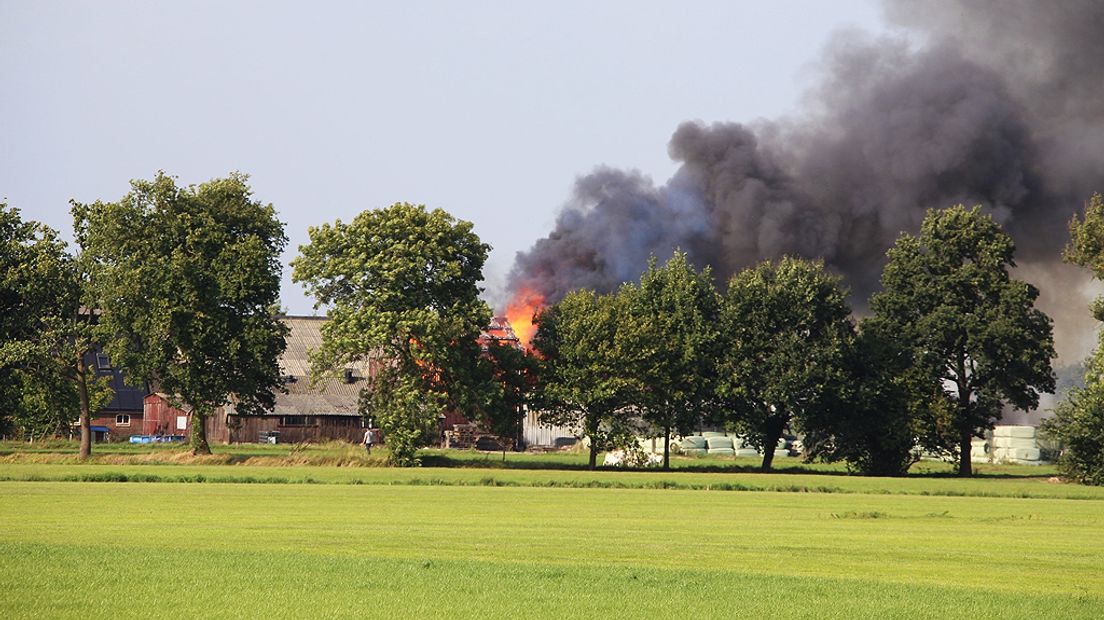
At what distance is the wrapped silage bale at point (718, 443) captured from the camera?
4482 inches

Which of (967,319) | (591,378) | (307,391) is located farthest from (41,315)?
(967,319)

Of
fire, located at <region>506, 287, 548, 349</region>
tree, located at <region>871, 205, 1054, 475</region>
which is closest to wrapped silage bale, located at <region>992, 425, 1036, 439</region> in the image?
tree, located at <region>871, 205, 1054, 475</region>

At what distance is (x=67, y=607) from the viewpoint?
1934cm

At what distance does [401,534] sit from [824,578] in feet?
36.4

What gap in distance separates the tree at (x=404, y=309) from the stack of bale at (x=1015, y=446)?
48.1m

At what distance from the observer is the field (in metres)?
20.6

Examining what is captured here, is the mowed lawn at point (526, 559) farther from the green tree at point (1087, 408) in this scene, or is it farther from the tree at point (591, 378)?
the tree at point (591, 378)

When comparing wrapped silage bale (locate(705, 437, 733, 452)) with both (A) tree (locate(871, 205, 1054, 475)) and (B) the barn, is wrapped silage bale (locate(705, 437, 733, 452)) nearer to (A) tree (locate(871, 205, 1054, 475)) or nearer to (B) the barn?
(B) the barn

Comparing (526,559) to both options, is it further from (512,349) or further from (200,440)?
(200,440)

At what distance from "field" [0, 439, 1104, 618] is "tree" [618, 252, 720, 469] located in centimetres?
2529

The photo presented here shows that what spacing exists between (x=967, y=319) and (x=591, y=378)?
22.8 meters

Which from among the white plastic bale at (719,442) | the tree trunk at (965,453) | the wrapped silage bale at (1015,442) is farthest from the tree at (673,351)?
the wrapped silage bale at (1015,442)

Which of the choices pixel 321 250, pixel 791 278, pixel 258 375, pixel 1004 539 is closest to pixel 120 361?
pixel 258 375

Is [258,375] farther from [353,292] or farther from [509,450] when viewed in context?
[509,450]
